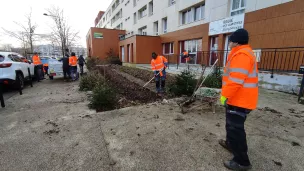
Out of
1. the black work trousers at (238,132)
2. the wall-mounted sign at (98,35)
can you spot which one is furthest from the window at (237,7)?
the wall-mounted sign at (98,35)

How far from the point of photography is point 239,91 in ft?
6.65

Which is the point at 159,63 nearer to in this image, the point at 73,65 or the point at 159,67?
the point at 159,67

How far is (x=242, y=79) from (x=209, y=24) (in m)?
11.6

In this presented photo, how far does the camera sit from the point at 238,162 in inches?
86.1

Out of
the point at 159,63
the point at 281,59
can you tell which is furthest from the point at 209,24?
the point at 159,63

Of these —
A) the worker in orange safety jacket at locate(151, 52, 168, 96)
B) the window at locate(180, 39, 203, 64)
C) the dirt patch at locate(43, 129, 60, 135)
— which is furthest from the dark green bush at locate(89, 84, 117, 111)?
the window at locate(180, 39, 203, 64)

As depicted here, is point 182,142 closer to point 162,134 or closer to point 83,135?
point 162,134

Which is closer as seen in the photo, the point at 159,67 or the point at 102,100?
the point at 102,100

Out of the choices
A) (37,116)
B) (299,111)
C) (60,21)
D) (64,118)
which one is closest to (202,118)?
(299,111)

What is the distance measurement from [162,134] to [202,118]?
1295mm

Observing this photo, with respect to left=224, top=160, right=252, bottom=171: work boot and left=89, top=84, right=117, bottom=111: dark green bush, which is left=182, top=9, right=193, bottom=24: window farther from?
left=224, top=160, right=252, bottom=171: work boot

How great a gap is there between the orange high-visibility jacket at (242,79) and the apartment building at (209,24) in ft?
25.6

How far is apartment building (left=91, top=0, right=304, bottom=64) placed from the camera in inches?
307

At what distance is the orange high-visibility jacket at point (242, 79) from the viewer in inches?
74.9
